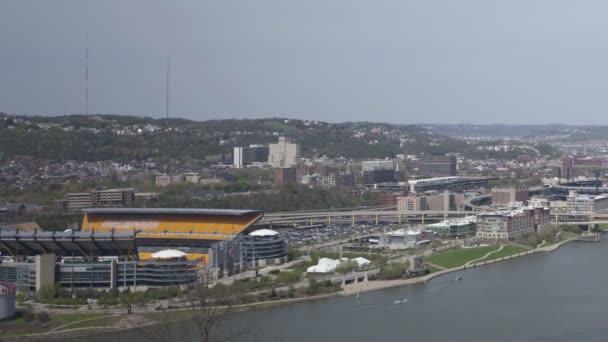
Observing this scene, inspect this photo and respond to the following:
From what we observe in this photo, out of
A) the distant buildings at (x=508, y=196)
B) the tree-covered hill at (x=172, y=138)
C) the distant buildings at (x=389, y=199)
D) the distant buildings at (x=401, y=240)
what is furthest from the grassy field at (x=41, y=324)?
the tree-covered hill at (x=172, y=138)

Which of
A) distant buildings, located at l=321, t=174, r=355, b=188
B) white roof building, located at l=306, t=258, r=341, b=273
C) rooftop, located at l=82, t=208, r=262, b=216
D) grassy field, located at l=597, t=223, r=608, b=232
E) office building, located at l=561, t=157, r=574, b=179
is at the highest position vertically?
office building, located at l=561, t=157, r=574, b=179

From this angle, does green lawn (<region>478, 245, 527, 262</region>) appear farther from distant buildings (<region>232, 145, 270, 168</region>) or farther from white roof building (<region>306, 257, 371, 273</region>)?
distant buildings (<region>232, 145, 270, 168</region>)

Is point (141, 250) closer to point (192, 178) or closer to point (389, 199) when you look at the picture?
point (389, 199)

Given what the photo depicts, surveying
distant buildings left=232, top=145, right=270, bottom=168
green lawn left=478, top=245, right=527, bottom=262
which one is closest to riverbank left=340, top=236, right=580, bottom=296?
green lawn left=478, top=245, right=527, bottom=262

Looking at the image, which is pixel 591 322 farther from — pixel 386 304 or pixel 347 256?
pixel 347 256

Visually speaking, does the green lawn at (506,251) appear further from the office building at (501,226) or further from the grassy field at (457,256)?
the office building at (501,226)

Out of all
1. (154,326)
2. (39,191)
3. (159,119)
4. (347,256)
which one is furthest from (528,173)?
(154,326)

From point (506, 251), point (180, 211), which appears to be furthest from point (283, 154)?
point (180, 211)
